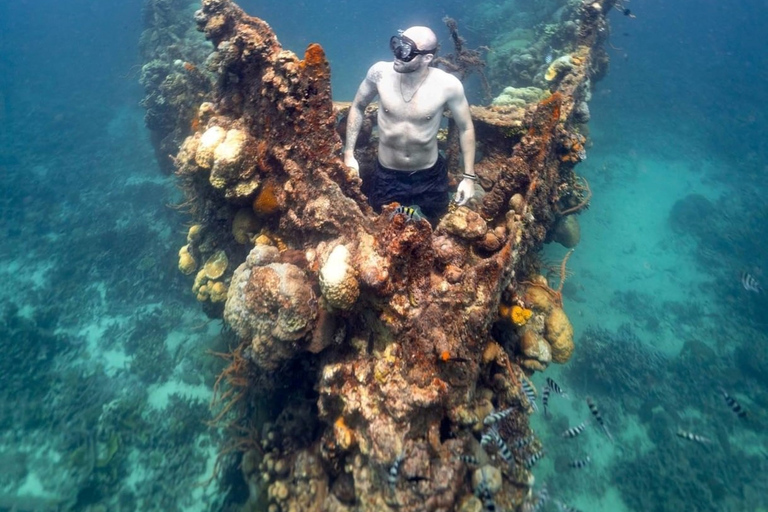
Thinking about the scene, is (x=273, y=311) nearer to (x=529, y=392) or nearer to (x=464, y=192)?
(x=464, y=192)

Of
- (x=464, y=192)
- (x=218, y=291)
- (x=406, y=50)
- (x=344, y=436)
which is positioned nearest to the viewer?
(x=344, y=436)

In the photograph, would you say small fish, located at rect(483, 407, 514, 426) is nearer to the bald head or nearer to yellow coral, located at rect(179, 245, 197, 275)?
the bald head

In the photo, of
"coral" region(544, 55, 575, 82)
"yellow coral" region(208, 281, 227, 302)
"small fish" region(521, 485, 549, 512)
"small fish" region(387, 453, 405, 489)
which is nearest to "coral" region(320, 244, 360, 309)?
"small fish" region(387, 453, 405, 489)

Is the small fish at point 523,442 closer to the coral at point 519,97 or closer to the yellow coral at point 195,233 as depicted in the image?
the yellow coral at point 195,233

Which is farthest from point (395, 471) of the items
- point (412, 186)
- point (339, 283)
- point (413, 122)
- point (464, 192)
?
point (413, 122)

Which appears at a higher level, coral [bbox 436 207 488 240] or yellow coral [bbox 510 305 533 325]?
coral [bbox 436 207 488 240]

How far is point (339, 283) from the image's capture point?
341 centimetres

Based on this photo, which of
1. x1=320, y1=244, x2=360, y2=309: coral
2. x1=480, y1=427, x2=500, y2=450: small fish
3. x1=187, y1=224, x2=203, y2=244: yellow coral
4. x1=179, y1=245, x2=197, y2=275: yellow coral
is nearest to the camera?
x1=320, y1=244, x2=360, y2=309: coral

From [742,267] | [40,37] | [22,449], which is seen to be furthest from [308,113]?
[40,37]

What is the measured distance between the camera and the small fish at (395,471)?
3141 mm

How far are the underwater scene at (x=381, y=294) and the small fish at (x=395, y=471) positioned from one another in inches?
1.2

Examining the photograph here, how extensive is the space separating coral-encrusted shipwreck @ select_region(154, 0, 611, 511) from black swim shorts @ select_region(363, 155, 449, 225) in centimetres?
51

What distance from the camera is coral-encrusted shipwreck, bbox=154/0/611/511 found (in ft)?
11.3

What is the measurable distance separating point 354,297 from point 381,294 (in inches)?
9.9
